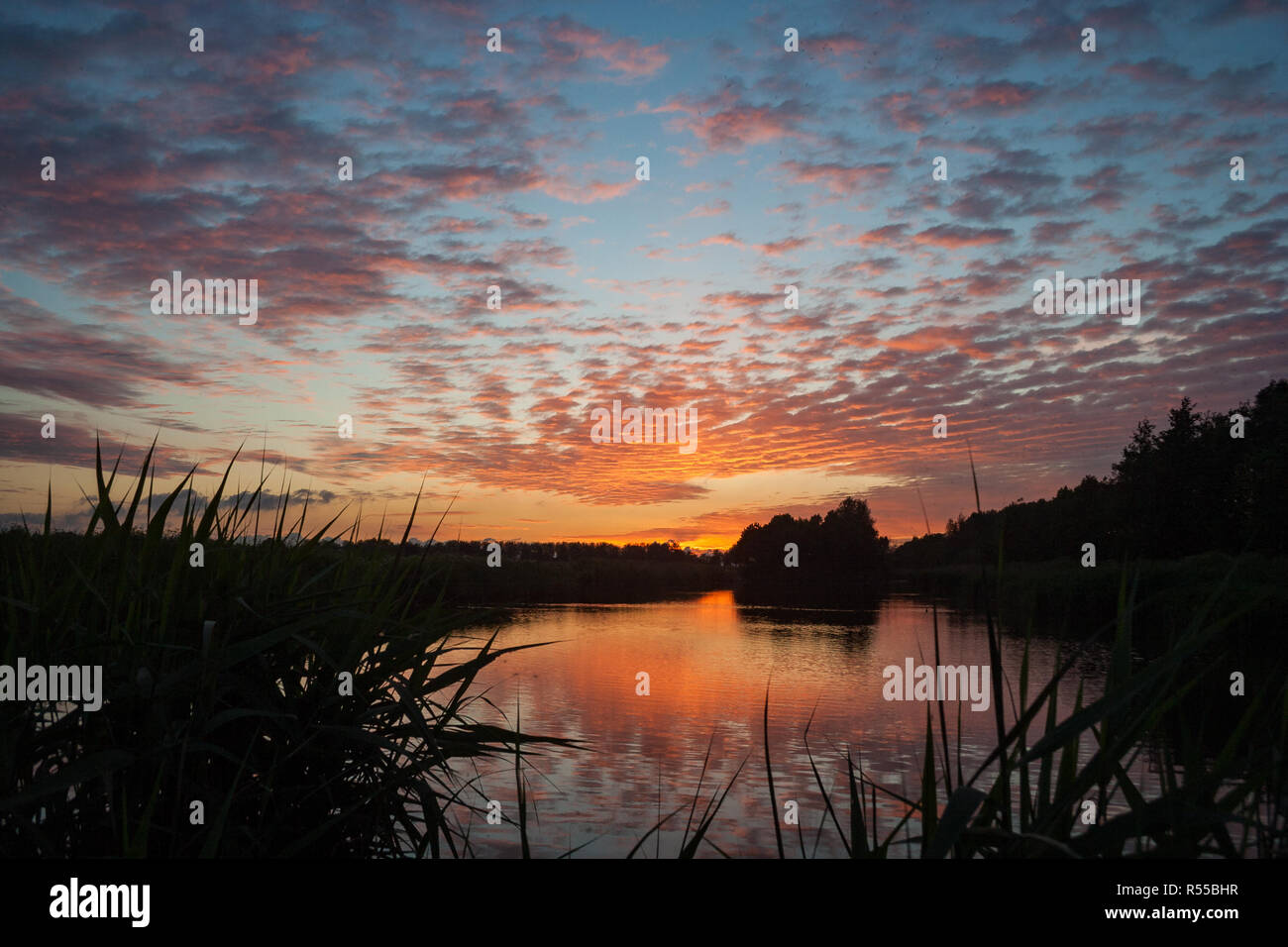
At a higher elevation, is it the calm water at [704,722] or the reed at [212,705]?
the reed at [212,705]

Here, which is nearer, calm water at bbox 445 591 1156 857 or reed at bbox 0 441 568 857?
reed at bbox 0 441 568 857

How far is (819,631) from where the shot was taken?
33.7 meters

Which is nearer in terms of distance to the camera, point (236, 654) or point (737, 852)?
point (236, 654)

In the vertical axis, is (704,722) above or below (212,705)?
below

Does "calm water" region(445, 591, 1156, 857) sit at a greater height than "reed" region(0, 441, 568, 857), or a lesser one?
lesser

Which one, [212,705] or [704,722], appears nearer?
[212,705]

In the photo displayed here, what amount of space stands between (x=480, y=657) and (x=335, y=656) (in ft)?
2.15

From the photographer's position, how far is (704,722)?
15008 mm

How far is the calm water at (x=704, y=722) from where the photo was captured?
8336 mm

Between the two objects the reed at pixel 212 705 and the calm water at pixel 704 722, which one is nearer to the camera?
the reed at pixel 212 705

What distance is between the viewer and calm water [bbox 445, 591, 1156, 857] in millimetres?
8336
